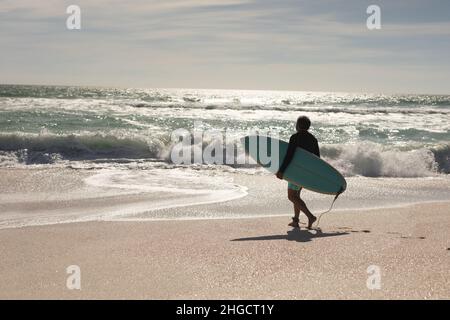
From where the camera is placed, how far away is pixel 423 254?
16.7 ft

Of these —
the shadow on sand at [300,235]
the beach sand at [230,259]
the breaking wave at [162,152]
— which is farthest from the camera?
the breaking wave at [162,152]

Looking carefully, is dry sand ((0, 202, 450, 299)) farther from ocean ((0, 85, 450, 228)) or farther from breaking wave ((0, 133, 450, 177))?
breaking wave ((0, 133, 450, 177))

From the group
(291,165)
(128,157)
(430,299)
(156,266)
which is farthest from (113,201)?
(128,157)

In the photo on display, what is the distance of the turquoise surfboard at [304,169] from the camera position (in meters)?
6.91

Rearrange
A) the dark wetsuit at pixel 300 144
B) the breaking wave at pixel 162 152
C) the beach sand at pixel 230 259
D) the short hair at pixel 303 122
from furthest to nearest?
the breaking wave at pixel 162 152
the dark wetsuit at pixel 300 144
the short hair at pixel 303 122
the beach sand at pixel 230 259

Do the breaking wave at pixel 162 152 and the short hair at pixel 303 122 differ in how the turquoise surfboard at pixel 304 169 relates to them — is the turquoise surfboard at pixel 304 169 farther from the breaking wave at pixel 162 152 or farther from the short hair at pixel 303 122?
the breaking wave at pixel 162 152

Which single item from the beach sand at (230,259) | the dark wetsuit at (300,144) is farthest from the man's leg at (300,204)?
the beach sand at (230,259)

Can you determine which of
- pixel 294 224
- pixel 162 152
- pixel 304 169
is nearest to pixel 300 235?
pixel 294 224

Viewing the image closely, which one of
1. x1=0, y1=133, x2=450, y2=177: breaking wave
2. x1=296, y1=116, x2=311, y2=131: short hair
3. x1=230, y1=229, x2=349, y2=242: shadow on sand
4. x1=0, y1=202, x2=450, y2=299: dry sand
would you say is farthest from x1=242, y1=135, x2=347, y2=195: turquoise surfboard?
x1=0, y1=133, x2=450, y2=177: breaking wave

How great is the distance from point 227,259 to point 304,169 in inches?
93.9

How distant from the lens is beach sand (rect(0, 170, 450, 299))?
4094mm
